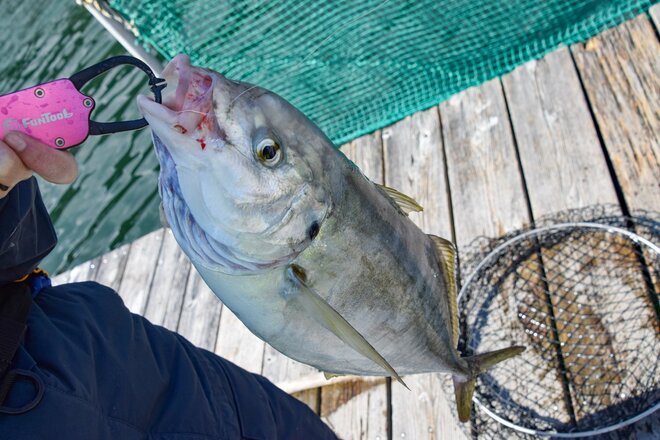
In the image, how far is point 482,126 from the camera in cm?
375

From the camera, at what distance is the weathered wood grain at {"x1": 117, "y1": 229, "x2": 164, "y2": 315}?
4254 millimetres

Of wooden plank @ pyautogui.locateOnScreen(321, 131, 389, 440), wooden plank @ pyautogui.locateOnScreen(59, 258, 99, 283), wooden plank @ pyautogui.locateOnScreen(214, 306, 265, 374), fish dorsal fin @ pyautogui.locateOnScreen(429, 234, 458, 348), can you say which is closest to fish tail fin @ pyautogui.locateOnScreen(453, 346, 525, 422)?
fish dorsal fin @ pyautogui.locateOnScreen(429, 234, 458, 348)

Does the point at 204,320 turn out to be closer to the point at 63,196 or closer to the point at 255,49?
the point at 255,49

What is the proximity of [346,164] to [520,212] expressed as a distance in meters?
1.90

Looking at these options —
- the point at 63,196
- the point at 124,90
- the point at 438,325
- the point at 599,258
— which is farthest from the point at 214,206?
the point at 124,90

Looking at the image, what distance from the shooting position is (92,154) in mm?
7219

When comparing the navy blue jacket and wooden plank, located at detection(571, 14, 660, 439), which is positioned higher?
wooden plank, located at detection(571, 14, 660, 439)

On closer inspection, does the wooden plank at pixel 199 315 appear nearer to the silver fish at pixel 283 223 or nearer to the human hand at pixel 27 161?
the silver fish at pixel 283 223

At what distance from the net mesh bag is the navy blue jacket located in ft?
4.10

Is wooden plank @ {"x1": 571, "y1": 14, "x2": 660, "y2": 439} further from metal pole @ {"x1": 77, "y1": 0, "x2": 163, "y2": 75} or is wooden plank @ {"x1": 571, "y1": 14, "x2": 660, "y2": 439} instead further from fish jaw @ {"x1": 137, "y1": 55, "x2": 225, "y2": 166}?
metal pole @ {"x1": 77, "y1": 0, "x2": 163, "y2": 75}

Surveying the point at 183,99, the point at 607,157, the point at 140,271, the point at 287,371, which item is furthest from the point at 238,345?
the point at 183,99

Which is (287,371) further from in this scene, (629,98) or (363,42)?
(629,98)

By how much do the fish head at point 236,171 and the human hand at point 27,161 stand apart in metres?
0.24

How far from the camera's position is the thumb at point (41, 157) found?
1.39 meters
